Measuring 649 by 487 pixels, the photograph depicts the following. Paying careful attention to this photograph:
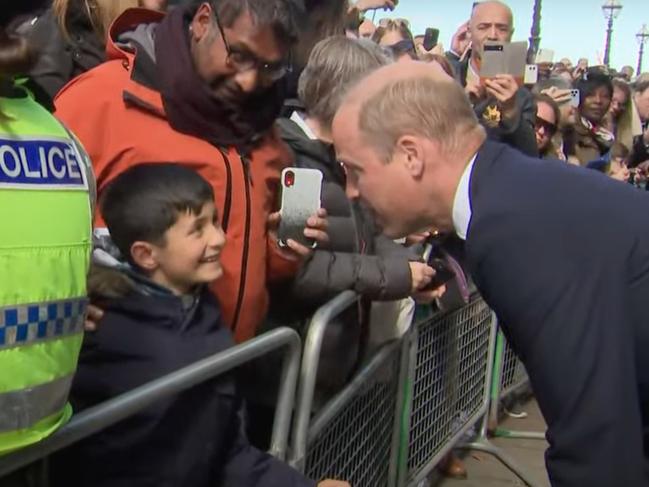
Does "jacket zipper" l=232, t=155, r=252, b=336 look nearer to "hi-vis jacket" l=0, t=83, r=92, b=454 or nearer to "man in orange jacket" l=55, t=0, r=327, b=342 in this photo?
"man in orange jacket" l=55, t=0, r=327, b=342

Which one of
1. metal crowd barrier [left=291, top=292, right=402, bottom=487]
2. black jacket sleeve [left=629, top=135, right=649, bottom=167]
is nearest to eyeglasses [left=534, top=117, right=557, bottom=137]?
metal crowd barrier [left=291, top=292, right=402, bottom=487]

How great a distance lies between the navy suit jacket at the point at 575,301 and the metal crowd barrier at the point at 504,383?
2.86 meters

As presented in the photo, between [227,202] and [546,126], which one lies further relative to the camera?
[546,126]

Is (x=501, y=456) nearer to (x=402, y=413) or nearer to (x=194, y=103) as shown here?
(x=402, y=413)

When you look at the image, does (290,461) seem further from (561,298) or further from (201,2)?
(201,2)

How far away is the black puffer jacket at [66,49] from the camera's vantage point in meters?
2.80

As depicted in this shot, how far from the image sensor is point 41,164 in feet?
4.17

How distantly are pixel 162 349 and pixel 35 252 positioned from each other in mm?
732

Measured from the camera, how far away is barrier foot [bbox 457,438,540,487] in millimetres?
4473

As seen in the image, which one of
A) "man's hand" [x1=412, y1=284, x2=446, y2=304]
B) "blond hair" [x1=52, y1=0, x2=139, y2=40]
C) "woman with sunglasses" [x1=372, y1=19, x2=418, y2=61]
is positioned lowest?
"man's hand" [x1=412, y1=284, x2=446, y2=304]

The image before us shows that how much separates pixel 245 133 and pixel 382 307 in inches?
36.5

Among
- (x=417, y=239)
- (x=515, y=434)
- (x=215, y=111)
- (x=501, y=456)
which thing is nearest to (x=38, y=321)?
(x=215, y=111)

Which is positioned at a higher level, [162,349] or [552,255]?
[552,255]

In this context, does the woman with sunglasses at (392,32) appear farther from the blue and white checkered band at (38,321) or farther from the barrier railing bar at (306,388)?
the blue and white checkered band at (38,321)
